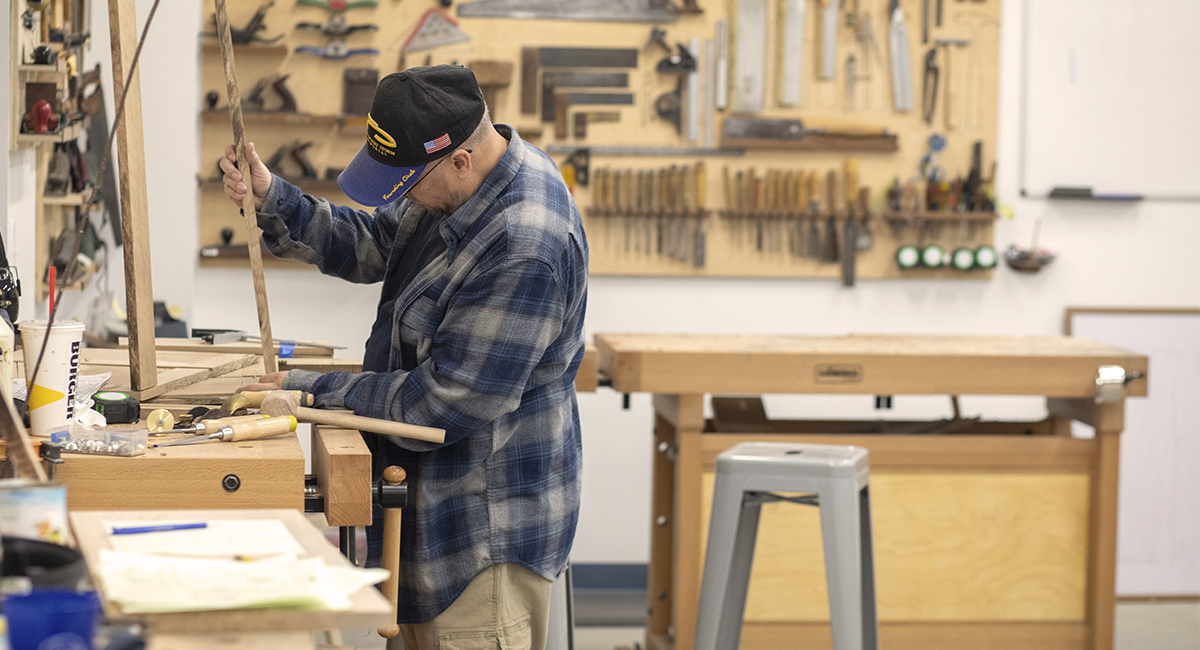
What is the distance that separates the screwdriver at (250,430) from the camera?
1.58m

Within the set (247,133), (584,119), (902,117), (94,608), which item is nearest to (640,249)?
(584,119)

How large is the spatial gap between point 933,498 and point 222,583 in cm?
254

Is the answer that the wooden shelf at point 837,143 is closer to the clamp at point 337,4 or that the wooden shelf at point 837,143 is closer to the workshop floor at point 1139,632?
the clamp at point 337,4

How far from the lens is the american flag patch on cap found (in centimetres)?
176

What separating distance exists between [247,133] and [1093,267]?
10.6ft

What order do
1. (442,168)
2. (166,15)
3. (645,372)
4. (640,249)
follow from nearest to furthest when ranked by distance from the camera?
(442,168) < (645,372) < (166,15) < (640,249)

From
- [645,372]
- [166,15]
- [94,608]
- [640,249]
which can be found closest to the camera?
[94,608]

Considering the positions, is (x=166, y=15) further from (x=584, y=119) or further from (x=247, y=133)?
(x=584, y=119)

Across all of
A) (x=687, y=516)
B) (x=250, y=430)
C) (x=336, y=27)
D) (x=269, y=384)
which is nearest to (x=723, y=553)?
(x=687, y=516)

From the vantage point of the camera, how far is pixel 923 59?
4191 millimetres

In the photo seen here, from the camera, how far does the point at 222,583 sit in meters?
0.98

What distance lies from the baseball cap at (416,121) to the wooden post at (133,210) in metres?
0.40

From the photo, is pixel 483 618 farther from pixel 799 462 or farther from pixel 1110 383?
pixel 1110 383

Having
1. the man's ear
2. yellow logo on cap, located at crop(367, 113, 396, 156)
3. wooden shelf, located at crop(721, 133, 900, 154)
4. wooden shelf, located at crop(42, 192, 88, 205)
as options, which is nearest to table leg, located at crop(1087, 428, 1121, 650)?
wooden shelf, located at crop(721, 133, 900, 154)
